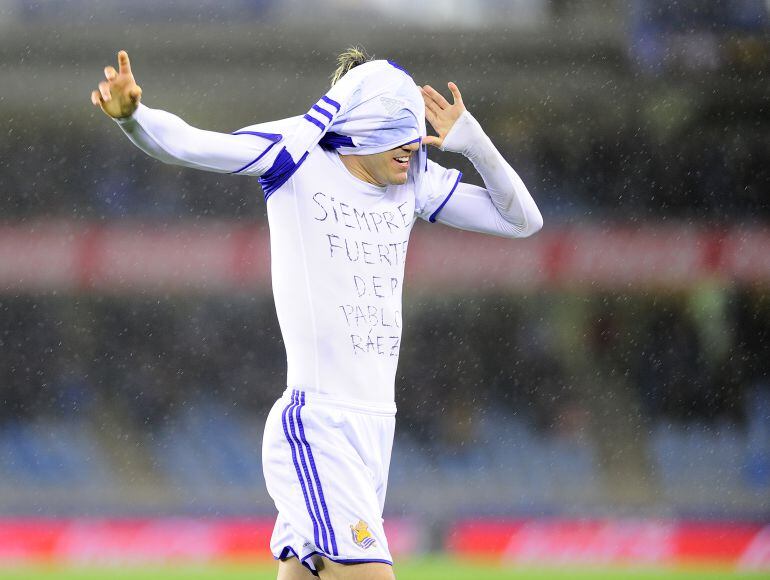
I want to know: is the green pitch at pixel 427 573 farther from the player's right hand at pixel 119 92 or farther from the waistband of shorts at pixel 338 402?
the player's right hand at pixel 119 92

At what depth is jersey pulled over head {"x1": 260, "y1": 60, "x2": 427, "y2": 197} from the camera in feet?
9.45

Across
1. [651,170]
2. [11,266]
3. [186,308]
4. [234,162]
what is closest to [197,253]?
[186,308]

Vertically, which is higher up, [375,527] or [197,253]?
[197,253]

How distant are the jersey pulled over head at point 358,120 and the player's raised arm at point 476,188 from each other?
153 millimetres

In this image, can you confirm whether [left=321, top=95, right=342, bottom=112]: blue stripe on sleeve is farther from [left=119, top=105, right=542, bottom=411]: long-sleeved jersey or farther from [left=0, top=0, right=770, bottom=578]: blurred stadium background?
[left=0, top=0, right=770, bottom=578]: blurred stadium background

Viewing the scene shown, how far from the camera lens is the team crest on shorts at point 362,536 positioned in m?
2.78

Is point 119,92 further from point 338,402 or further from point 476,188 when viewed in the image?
point 476,188

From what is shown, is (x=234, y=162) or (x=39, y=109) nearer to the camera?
(x=234, y=162)

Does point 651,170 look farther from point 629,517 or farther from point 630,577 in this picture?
point 630,577

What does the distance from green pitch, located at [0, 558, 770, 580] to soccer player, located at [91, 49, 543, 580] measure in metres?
3.52

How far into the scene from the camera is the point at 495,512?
7.65 m

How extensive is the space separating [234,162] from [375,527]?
909 mm

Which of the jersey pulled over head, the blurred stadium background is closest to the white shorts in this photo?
the jersey pulled over head

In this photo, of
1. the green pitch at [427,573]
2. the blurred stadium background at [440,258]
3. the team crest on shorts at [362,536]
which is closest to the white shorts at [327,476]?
the team crest on shorts at [362,536]
